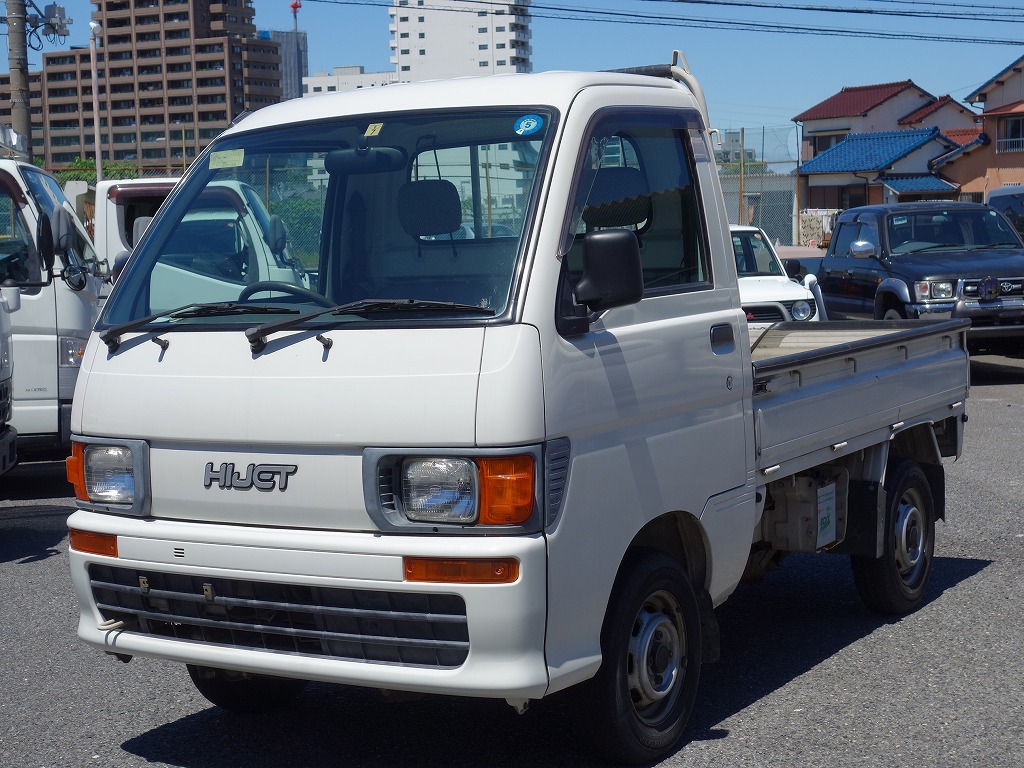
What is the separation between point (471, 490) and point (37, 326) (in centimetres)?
723

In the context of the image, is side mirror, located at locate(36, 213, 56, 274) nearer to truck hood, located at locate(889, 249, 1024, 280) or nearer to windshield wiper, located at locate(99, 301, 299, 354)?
windshield wiper, located at locate(99, 301, 299, 354)

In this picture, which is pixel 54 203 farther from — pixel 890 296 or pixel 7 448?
pixel 890 296

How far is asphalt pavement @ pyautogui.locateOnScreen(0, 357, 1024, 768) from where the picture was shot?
460 cm

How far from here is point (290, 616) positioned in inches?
156

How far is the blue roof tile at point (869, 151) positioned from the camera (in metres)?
63.1

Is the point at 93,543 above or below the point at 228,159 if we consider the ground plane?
below

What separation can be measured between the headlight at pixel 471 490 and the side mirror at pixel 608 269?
59 cm

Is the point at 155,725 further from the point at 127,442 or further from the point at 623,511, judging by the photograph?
the point at 623,511

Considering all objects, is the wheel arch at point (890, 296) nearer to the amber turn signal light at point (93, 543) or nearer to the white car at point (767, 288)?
the white car at point (767, 288)

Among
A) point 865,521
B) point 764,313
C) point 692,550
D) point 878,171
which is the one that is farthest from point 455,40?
point 692,550

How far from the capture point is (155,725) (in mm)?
5012

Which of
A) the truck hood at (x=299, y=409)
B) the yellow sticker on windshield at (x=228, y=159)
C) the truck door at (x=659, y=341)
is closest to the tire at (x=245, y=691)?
the truck hood at (x=299, y=409)

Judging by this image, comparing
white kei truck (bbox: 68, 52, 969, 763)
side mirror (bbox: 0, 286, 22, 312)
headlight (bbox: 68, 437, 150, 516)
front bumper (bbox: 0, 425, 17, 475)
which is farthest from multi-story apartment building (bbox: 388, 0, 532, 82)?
headlight (bbox: 68, 437, 150, 516)

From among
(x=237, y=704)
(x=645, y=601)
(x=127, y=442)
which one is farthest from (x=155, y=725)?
(x=645, y=601)
